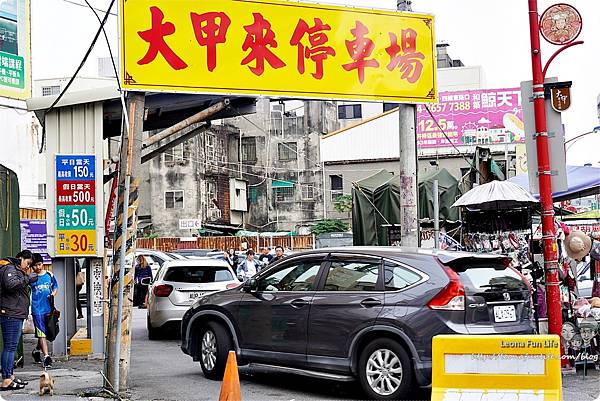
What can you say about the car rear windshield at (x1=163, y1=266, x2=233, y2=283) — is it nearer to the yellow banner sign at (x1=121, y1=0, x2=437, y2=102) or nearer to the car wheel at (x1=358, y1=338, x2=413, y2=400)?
the yellow banner sign at (x1=121, y1=0, x2=437, y2=102)

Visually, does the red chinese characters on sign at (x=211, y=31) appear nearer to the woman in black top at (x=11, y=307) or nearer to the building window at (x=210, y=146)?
the woman in black top at (x=11, y=307)

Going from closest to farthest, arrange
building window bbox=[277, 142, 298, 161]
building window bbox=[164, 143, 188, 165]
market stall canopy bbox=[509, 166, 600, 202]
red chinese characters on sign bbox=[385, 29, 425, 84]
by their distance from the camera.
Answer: red chinese characters on sign bbox=[385, 29, 425, 84] < market stall canopy bbox=[509, 166, 600, 202] < building window bbox=[164, 143, 188, 165] < building window bbox=[277, 142, 298, 161]

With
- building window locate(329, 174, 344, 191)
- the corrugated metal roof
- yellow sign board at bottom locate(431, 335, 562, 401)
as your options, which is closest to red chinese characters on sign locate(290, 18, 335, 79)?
yellow sign board at bottom locate(431, 335, 562, 401)

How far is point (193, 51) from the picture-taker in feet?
35.2

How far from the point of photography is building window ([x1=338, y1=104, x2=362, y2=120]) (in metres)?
60.6

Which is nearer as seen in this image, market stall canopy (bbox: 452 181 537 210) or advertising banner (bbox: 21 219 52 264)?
market stall canopy (bbox: 452 181 537 210)

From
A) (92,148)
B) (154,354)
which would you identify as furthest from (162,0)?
(154,354)

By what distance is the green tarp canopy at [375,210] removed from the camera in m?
20.8

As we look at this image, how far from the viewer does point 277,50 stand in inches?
439

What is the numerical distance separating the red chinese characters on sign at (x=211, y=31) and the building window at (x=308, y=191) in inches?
1746

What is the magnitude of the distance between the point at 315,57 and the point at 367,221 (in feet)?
33.6

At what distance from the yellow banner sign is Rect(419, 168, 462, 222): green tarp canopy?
8771mm

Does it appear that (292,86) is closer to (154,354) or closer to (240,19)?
(240,19)

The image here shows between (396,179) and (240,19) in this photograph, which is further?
(396,179)
